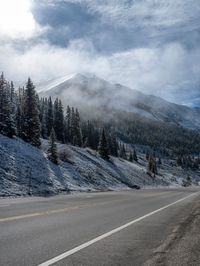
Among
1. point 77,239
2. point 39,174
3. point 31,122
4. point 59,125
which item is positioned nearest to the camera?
point 77,239

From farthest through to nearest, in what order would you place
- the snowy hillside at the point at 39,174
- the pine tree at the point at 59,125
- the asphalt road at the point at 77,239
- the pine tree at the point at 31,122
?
the pine tree at the point at 59,125 < the pine tree at the point at 31,122 < the snowy hillside at the point at 39,174 < the asphalt road at the point at 77,239

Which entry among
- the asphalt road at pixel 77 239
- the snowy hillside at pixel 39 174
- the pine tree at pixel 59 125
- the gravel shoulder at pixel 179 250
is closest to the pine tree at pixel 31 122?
the snowy hillside at pixel 39 174

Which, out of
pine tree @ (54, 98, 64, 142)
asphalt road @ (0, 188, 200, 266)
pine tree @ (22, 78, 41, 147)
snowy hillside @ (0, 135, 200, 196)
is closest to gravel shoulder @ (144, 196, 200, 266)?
asphalt road @ (0, 188, 200, 266)

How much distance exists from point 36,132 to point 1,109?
7.64 meters

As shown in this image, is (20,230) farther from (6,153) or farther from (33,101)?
(33,101)

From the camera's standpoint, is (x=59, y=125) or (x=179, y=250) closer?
(x=179, y=250)

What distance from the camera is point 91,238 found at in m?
9.59

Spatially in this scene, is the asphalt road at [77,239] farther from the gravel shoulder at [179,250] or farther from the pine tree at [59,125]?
the pine tree at [59,125]

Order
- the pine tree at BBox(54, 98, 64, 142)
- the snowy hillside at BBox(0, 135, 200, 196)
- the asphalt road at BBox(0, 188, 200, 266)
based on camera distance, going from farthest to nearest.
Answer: the pine tree at BBox(54, 98, 64, 142) → the snowy hillside at BBox(0, 135, 200, 196) → the asphalt road at BBox(0, 188, 200, 266)

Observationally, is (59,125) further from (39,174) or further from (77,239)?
(77,239)

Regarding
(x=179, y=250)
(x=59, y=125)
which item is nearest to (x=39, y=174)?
Result: (x=179, y=250)

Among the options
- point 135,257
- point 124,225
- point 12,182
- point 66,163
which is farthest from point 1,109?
point 135,257

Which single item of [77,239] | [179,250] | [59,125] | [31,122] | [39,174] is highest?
[59,125]

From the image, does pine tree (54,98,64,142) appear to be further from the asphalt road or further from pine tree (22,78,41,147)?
the asphalt road
